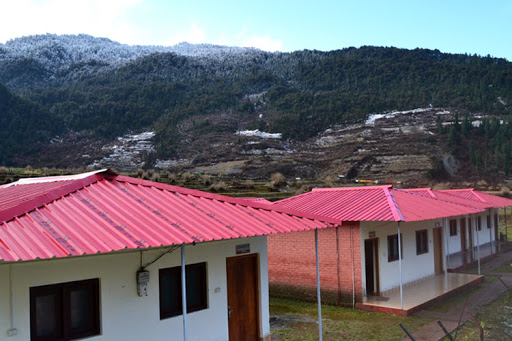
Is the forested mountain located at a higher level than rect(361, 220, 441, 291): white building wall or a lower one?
higher

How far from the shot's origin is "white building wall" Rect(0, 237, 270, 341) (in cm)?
575

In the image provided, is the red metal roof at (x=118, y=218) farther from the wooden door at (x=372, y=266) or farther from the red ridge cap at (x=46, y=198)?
the wooden door at (x=372, y=266)

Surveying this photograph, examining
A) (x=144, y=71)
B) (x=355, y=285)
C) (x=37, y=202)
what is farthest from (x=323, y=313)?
(x=144, y=71)

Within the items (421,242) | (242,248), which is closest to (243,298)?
(242,248)

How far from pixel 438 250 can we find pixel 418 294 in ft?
15.2

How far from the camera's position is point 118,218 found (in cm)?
649

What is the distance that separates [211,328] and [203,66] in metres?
130

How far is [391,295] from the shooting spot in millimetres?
14398

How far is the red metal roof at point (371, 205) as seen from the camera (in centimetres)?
1294

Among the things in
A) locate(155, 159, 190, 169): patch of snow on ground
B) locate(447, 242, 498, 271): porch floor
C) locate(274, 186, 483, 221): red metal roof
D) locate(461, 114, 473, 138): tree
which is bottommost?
locate(447, 242, 498, 271): porch floor

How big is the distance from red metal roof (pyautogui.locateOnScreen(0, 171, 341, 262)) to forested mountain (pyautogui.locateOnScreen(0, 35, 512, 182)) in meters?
70.9

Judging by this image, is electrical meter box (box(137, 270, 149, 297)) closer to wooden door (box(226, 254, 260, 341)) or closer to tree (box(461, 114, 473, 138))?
wooden door (box(226, 254, 260, 341))

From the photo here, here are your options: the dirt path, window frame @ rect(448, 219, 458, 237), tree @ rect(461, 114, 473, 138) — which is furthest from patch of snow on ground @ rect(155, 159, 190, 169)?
the dirt path

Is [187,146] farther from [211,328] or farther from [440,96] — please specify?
[211,328]
